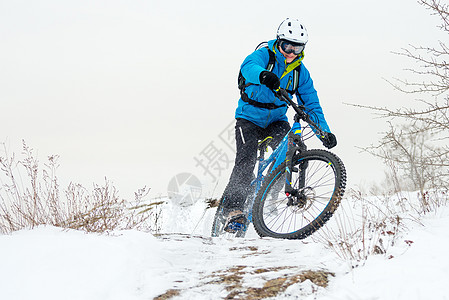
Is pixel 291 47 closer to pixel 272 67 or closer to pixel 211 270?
pixel 272 67

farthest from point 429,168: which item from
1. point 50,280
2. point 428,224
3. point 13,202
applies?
point 13,202

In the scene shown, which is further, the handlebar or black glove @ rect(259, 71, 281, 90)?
the handlebar

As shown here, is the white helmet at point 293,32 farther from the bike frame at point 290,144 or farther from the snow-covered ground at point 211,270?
the snow-covered ground at point 211,270

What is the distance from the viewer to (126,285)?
2.36m

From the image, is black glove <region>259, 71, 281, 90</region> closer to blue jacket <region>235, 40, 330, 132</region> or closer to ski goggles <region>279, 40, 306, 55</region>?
blue jacket <region>235, 40, 330, 132</region>

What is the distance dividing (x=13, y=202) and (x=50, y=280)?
85.2 inches

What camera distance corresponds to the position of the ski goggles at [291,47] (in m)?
4.36

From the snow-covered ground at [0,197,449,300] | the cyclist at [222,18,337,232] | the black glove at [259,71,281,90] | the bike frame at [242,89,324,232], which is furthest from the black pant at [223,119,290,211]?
the snow-covered ground at [0,197,449,300]

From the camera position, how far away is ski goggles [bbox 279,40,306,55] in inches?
172

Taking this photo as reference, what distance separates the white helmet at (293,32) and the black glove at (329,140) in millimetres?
1125

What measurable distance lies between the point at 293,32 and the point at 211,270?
2.90 meters

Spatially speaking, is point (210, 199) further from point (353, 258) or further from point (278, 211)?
point (353, 258)

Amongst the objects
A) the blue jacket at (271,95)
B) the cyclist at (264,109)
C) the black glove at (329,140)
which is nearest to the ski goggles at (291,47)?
the cyclist at (264,109)

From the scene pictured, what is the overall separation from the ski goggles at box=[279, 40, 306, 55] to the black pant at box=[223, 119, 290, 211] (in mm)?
915
